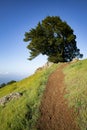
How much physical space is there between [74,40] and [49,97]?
44.4m

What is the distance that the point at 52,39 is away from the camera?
2212 inches

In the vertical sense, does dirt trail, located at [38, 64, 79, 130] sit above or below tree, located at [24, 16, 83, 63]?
below

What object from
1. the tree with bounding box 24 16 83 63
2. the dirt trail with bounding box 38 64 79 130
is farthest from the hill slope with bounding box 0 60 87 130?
the tree with bounding box 24 16 83 63

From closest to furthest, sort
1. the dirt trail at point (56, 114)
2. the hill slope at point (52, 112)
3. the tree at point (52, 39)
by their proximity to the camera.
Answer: the dirt trail at point (56, 114), the hill slope at point (52, 112), the tree at point (52, 39)

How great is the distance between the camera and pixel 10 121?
15148 mm

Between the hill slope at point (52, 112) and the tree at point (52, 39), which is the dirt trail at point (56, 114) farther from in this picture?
the tree at point (52, 39)

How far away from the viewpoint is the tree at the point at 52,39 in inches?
2233

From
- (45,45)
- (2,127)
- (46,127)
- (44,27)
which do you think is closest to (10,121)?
(2,127)

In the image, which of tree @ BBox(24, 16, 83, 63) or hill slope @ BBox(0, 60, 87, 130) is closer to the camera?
hill slope @ BBox(0, 60, 87, 130)

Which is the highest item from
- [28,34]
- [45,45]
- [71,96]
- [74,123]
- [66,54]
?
[28,34]

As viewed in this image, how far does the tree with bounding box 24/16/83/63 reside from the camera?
56719 millimetres

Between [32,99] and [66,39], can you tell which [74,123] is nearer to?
[32,99]

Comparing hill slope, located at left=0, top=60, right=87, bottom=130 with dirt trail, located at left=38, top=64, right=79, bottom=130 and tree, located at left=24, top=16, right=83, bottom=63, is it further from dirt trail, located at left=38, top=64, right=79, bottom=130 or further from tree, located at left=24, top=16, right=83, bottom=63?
tree, located at left=24, top=16, right=83, bottom=63

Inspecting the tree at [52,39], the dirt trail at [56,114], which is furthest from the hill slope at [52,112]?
the tree at [52,39]
